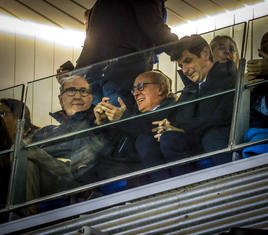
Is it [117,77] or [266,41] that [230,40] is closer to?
[266,41]

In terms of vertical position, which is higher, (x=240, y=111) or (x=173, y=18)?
(x=173, y=18)

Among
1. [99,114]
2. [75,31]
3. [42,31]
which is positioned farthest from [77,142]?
[42,31]

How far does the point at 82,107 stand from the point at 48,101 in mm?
221

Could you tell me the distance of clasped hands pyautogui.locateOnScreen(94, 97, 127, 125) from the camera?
12.5 feet

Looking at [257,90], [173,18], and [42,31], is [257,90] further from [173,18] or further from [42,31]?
[42,31]

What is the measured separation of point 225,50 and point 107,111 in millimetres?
662

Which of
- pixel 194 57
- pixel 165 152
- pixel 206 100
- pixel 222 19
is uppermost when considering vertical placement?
pixel 222 19

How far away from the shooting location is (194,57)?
3.70 meters

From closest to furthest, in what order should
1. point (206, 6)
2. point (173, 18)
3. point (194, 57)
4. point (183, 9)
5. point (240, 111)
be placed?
point (240, 111)
point (194, 57)
point (206, 6)
point (183, 9)
point (173, 18)

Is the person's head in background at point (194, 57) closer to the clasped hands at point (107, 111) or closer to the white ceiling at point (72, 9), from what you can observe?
the clasped hands at point (107, 111)

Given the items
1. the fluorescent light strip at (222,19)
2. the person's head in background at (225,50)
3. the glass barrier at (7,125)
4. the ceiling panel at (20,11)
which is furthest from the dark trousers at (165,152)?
the ceiling panel at (20,11)

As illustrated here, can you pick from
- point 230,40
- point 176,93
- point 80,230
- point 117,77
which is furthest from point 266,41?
point 80,230

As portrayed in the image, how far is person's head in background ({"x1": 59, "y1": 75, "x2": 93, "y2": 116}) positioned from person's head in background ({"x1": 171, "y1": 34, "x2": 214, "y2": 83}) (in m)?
0.49

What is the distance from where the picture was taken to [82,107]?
12.9ft
